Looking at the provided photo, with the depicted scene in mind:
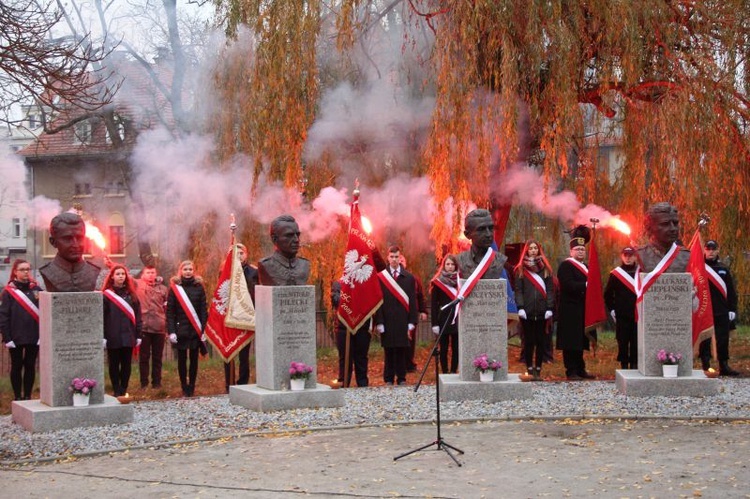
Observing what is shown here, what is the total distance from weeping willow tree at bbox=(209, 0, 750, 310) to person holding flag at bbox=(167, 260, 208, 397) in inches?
121

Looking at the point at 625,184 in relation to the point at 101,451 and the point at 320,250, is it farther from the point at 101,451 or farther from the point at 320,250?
the point at 101,451

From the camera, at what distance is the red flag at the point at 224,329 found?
13.7m

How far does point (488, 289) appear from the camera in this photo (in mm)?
12305

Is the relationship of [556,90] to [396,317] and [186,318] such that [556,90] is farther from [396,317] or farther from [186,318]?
[186,318]

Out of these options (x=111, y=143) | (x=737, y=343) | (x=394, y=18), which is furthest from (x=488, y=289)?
(x=111, y=143)

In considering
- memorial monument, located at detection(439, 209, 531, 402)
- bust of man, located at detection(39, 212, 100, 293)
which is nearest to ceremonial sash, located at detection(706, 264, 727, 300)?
memorial monument, located at detection(439, 209, 531, 402)

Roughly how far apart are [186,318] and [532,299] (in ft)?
15.4

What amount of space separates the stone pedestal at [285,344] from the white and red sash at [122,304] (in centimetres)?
188

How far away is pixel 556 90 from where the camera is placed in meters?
15.3

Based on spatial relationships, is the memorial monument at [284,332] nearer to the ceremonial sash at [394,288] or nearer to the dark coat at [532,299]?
the ceremonial sash at [394,288]

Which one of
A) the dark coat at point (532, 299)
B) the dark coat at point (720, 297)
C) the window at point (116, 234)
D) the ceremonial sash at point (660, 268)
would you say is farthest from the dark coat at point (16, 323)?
the window at point (116, 234)

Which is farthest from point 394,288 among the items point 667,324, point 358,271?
point 667,324

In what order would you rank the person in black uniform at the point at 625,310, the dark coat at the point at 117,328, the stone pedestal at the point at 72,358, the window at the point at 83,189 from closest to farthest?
the stone pedestal at the point at 72,358 → the dark coat at the point at 117,328 → the person in black uniform at the point at 625,310 → the window at the point at 83,189

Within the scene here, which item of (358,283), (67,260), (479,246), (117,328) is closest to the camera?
(67,260)
